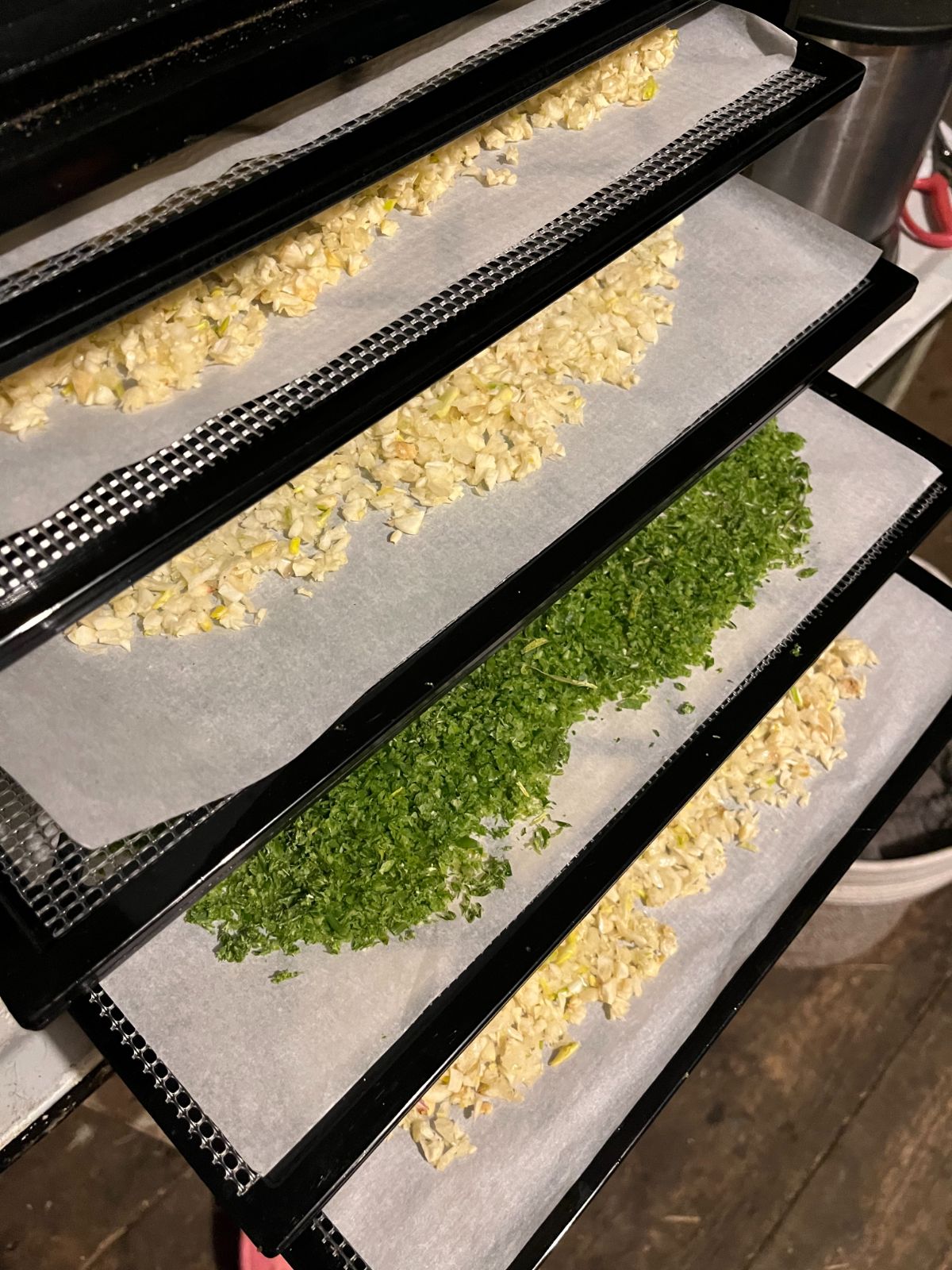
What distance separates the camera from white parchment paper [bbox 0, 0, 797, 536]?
698mm

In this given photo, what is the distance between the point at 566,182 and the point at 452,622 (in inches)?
17.0

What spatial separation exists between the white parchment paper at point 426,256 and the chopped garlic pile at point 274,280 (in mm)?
11

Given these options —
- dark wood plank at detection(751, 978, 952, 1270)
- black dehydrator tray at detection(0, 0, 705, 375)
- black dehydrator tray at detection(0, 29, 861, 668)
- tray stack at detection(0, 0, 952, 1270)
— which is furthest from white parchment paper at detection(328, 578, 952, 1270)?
black dehydrator tray at detection(0, 0, 705, 375)

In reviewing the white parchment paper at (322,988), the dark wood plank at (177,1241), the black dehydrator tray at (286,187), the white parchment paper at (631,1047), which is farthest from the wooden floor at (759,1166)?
the black dehydrator tray at (286,187)

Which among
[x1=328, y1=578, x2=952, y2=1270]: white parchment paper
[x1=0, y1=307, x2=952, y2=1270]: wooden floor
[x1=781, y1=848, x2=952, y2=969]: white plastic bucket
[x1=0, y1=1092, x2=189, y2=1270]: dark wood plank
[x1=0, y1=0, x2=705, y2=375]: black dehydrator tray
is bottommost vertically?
[x1=0, y1=1092, x2=189, y2=1270]: dark wood plank

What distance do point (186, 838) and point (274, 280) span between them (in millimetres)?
478

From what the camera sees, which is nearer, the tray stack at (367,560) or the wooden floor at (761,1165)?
the tray stack at (367,560)

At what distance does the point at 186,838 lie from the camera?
0.84 metres

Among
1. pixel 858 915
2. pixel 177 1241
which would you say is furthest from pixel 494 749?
pixel 858 915

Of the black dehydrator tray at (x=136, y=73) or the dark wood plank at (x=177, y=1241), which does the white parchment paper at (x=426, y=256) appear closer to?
the black dehydrator tray at (x=136, y=73)

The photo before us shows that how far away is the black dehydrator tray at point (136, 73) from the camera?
580mm

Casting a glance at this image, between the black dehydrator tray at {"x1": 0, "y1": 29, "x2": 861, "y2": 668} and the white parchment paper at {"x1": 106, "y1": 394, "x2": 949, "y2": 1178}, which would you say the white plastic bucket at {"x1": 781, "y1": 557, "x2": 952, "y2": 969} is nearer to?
the white parchment paper at {"x1": 106, "y1": 394, "x2": 949, "y2": 1178}

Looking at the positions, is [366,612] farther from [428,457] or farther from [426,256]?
[426,256]

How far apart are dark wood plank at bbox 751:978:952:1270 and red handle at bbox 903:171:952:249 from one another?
1.67 metres
